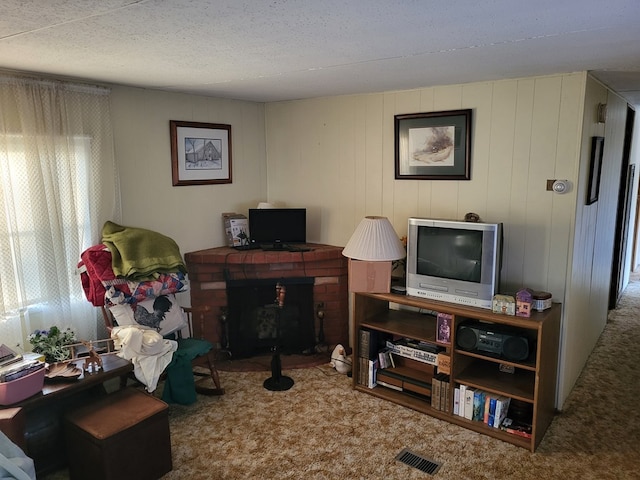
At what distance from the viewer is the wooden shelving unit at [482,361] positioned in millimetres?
2799

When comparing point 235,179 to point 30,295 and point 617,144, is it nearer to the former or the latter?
point 30,295

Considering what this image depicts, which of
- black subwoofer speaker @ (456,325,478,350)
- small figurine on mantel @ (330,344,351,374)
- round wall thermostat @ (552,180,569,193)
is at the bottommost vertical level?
small figurine on mantel @ (330,344,351,374)

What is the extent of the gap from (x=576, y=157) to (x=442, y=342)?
138 cm

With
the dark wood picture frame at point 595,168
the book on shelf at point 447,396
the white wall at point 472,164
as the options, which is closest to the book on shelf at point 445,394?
the book on shelf at point 447,396

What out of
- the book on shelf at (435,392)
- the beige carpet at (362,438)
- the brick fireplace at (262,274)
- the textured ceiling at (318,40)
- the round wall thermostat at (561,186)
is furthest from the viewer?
the brick fireplace at (262,274)

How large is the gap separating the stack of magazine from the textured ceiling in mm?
1511

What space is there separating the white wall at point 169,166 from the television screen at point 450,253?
1758 mm

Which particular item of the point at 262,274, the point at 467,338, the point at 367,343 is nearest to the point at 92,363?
the point at 262,274

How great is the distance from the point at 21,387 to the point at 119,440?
0.52 m

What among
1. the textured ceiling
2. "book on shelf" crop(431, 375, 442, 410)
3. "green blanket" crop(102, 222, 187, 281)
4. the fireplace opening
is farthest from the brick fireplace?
the textured ceiling

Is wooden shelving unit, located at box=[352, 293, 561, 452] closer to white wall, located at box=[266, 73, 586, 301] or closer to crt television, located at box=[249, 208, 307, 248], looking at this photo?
white wall, located at box=[266, 73, 586, 301]

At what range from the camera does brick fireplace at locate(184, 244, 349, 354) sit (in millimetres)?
3879

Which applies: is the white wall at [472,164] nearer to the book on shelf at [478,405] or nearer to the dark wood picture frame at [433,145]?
the dark wood picture frame at [433,145]

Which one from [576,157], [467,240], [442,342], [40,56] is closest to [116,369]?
[40,56]
